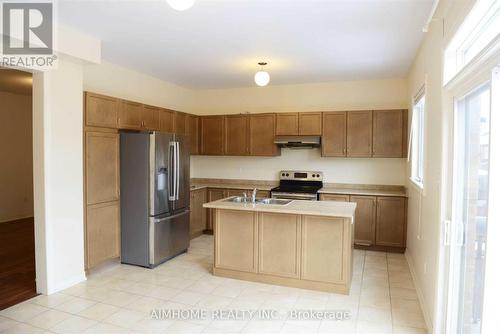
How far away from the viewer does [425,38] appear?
11.7 ft

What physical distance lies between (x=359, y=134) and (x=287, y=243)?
2577 millimetres

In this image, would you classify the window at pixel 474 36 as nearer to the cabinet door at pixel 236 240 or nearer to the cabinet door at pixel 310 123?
the cabinet door at pixel 236 240

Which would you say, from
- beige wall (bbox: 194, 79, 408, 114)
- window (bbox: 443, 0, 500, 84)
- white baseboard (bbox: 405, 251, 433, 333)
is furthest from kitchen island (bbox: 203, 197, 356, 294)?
beige wall (bbox: 194, 79, 408, 114)

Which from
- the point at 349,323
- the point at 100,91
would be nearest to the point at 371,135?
the point at 349,323

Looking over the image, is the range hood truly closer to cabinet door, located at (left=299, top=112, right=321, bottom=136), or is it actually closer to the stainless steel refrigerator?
cabinet door, located at (left=299, top=112, right=321, bottom=136)

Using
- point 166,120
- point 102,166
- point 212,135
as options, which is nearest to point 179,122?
point 166,120

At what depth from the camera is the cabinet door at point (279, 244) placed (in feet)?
12.2

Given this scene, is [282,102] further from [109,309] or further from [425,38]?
[109,309]

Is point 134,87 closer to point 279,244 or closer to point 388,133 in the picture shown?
point 279,244

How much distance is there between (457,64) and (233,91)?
180 inches

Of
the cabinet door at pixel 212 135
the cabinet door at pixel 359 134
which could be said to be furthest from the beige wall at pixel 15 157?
the cabinet door at pixel 359 134

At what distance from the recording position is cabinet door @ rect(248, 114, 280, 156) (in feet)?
19.5

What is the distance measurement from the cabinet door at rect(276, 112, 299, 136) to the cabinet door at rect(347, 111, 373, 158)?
89cm

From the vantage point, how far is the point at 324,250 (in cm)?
359
